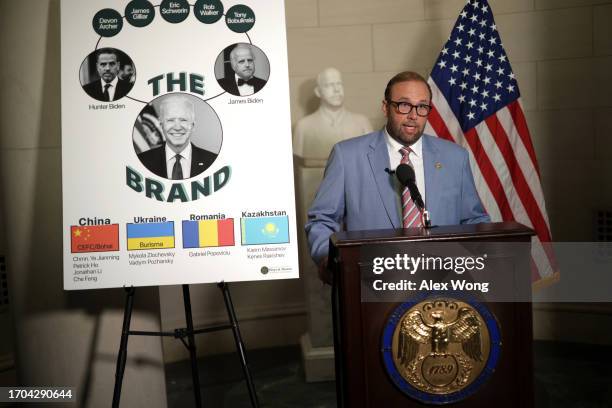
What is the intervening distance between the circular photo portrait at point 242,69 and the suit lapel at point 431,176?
0.71m

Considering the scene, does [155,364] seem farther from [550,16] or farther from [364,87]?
[550,16]

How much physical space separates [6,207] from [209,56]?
122 cm

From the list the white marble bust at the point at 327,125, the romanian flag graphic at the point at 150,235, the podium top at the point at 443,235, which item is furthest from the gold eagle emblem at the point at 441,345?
the white marble bust at the point at 327,125

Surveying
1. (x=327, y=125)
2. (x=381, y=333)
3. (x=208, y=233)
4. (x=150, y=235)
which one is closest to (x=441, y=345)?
(x=381, y=333)

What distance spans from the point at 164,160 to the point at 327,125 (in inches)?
69.6

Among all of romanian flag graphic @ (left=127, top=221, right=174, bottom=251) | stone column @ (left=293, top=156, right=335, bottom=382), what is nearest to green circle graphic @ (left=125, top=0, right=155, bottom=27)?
romanian flag graphic @ (left=127, top=221, right=174, bottom=251)

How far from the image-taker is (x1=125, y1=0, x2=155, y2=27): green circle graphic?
272cm

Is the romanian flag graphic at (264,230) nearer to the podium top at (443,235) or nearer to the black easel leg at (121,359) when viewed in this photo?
the black easel leg at (121,359)

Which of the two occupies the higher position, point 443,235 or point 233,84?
point 233,84

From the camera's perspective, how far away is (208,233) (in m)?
2.68

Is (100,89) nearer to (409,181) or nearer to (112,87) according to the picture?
→ (112,87)

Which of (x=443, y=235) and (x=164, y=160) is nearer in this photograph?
(x=443, y=235)

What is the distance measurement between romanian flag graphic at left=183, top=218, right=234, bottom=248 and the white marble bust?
5.52ft

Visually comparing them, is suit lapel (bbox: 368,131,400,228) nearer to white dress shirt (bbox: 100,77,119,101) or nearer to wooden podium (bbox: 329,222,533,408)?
wooden podium (bbox: 329,222,533,408)
